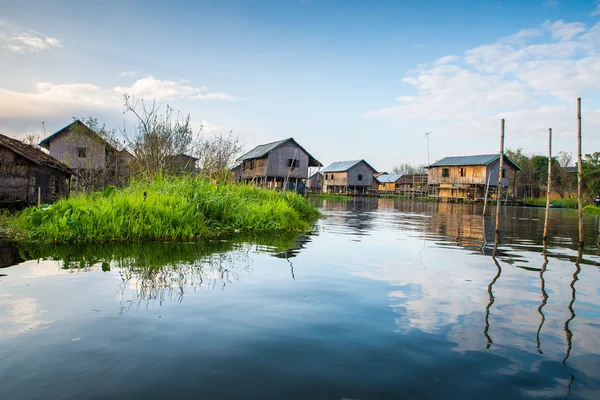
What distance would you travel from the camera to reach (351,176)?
5262cm

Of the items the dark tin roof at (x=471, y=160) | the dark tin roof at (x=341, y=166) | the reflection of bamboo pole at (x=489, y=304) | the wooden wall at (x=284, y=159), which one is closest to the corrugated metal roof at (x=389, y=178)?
the dark tin roof at (x=341, y=166)

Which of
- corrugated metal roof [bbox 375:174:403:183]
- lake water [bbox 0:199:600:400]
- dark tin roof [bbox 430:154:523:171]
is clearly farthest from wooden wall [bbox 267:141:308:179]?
lake water [bbox 0:199:600:400]

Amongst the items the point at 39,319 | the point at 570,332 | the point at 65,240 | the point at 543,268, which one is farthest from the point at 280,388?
the point at 65,240

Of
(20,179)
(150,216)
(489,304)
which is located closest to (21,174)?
(20,179)

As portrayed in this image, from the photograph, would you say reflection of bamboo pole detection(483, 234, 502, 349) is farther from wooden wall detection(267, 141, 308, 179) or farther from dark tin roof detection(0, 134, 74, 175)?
wooden wall detection(267, 141, 308, 179)

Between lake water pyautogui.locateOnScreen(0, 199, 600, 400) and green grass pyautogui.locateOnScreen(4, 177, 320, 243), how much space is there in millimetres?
890

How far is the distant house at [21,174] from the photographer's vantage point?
1338 cm

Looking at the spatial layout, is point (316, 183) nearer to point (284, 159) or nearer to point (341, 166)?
point (341, 166)

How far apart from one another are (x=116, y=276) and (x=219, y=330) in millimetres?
2143

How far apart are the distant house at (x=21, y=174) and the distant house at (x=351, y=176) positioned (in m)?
40.4

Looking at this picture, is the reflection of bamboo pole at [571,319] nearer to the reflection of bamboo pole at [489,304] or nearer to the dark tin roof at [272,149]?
the reflection of bamboo pole at [489,304]

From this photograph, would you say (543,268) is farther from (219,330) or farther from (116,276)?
(116,276)

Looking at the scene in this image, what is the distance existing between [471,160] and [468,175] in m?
1.53

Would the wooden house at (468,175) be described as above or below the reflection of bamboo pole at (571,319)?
above
